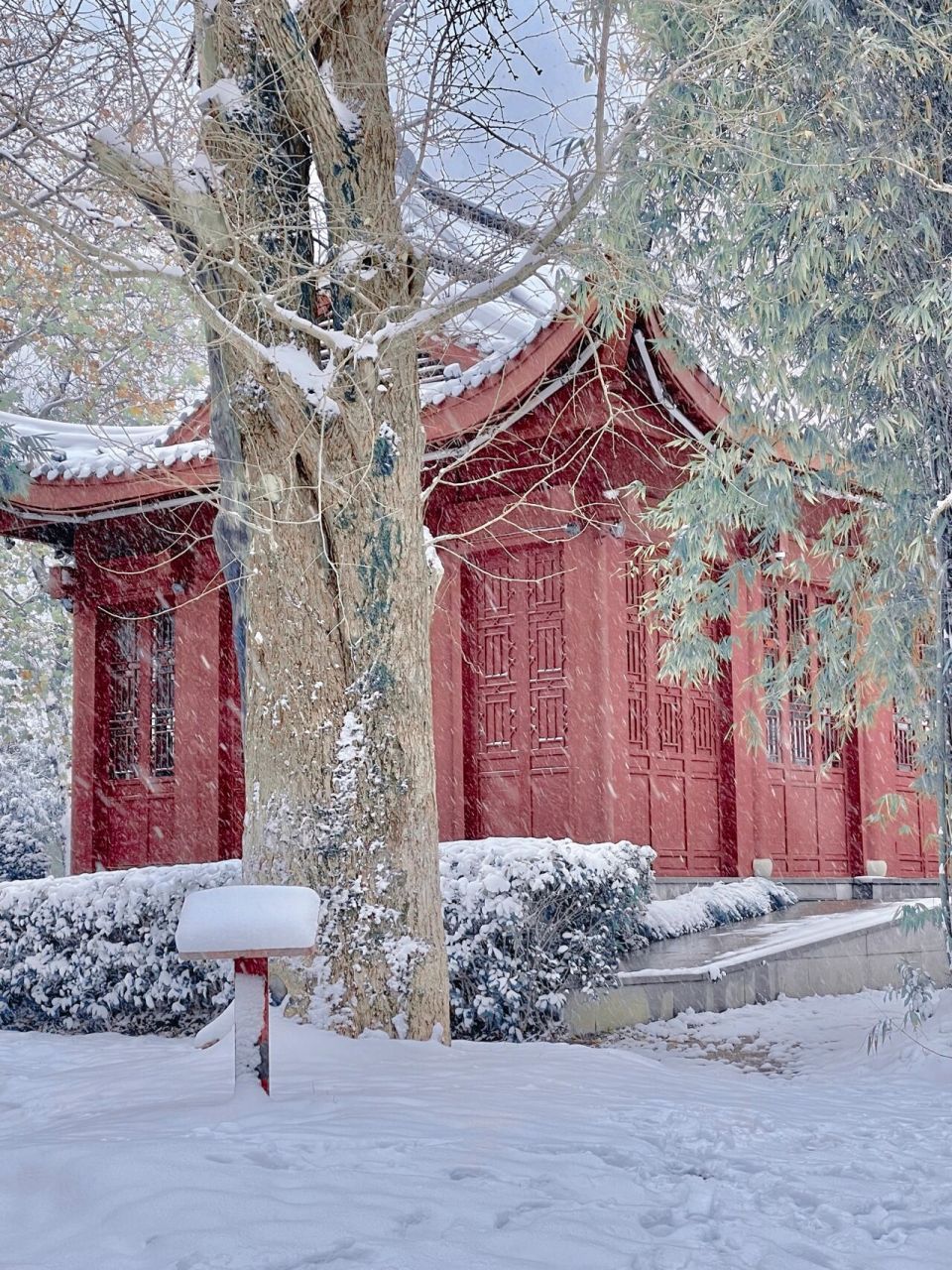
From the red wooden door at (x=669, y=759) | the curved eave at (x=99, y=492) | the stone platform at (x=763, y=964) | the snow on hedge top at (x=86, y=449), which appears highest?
the snow on hedge top at (x=86, y=449)

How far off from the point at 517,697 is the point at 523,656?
32 cm

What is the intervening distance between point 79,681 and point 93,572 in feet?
3.44

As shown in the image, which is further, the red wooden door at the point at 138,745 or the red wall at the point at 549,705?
the red wooden door at the point at 138,745

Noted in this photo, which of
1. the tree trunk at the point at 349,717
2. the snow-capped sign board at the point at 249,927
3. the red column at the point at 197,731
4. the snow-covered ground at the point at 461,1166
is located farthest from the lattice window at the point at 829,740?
the snow-capped sign board at the point at 249,927

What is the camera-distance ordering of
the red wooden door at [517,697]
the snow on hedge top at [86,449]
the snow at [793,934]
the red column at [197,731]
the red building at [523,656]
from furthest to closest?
1. the red column at [197,731]
2. the snow on hedge top at [86,449]
3. the red wooden door at [517,697]
4. the red building at [523,656]
5. the snow at [793,934]

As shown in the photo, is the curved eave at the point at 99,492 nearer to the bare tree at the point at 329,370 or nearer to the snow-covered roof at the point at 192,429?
the snow-covered roof at the point at 192,429

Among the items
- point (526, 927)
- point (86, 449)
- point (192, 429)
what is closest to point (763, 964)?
point (526, 927)

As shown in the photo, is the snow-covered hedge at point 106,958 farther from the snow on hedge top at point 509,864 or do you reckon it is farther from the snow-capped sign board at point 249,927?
the snow-capped sign board at point 249,927

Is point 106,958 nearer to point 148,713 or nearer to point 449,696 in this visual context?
point 449,696

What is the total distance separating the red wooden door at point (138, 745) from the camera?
12.2 m

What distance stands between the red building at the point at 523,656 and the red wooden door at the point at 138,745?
2 centimetres

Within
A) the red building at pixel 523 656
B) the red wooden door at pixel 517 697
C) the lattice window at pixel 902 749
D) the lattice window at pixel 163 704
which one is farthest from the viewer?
the lattice window at pixel 902 749

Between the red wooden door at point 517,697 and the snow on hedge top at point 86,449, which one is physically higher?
the snow on hedge top at point 86,449

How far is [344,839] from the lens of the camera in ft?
17.8
